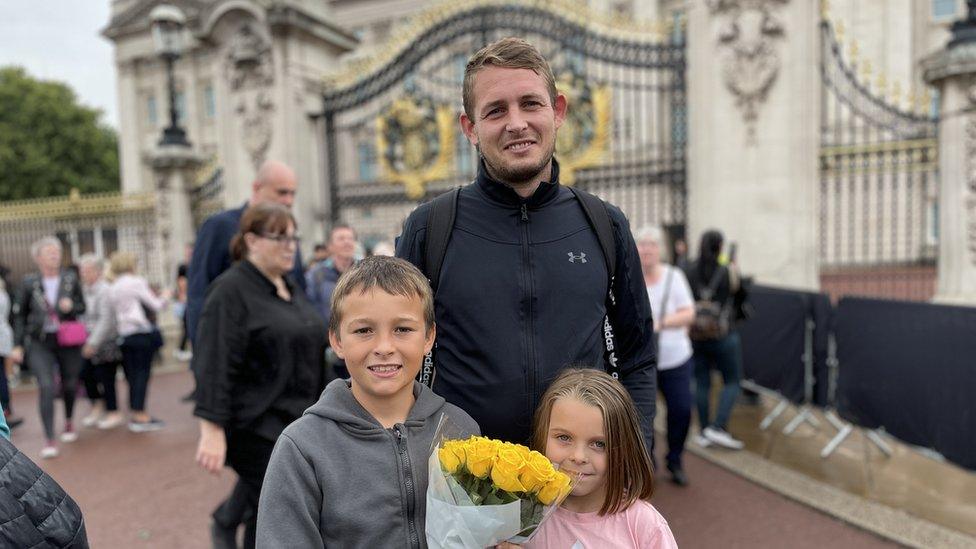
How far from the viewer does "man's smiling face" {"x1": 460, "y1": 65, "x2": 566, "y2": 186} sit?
1.83 meters

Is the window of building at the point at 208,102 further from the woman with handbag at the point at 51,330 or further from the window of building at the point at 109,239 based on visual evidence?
the woman with handbag at the point at 51,330

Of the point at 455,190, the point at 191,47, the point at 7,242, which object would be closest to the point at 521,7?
the point at 455,190

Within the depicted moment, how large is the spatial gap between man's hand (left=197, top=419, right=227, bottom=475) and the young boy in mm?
1505

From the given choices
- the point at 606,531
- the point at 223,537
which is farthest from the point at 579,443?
the point at 223,537

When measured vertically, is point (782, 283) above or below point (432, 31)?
below

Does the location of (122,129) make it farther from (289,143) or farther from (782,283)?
(782,283)

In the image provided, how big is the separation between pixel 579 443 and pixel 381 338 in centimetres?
62

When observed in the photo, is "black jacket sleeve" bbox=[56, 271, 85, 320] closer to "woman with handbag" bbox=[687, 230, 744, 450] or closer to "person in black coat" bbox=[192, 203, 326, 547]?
"person in black coat" bbox=[192, 203, 326, 547]

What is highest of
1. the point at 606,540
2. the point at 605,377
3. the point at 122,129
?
the point at 122,129

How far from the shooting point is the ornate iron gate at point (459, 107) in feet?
28.4

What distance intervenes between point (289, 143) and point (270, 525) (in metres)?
8.76

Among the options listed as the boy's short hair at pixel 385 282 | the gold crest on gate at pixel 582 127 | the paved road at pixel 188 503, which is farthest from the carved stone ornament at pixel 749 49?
the boy's short hair at pixel 385 282

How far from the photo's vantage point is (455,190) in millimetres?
2021

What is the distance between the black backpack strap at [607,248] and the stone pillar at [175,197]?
9.74 m
